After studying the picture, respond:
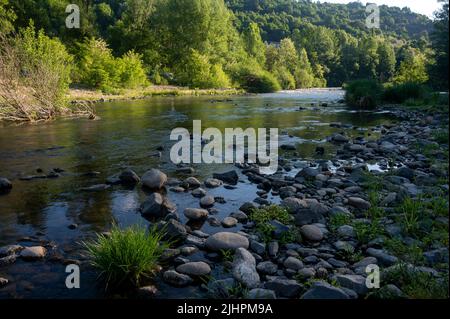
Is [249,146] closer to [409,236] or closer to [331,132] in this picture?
[331,132]

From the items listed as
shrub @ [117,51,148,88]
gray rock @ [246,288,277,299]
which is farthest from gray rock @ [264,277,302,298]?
shrub @ [117,51,148,88]

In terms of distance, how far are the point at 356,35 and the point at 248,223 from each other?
191 metres

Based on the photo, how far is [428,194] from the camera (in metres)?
8.72

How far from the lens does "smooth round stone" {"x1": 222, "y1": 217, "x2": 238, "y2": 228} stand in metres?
7.91

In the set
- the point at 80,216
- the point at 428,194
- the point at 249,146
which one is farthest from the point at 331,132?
the point at 80,216

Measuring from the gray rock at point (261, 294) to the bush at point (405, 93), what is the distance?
33861mm

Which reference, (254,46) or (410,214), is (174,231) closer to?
(410,214)

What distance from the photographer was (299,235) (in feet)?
23.6

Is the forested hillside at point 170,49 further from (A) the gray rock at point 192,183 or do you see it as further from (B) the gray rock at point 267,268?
(B) the gray rock at point 267,268

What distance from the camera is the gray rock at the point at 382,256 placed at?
6.00 metres

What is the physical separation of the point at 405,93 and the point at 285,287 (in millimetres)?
35314

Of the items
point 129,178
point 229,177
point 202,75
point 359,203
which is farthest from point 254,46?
point 359,203

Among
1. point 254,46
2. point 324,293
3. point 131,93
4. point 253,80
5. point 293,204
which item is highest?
point 254,46

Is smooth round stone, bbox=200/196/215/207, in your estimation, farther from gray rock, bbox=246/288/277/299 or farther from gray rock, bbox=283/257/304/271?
gray rock, bbox=246/288/277/299
